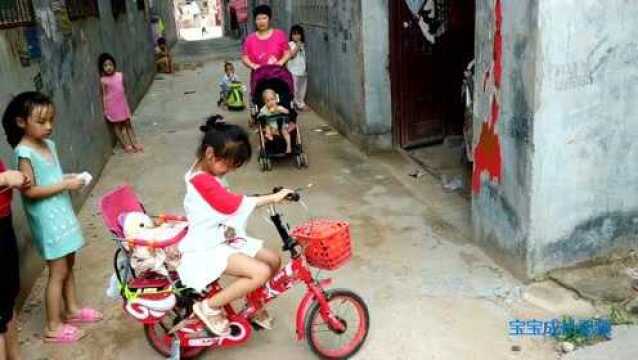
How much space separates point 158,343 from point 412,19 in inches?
193

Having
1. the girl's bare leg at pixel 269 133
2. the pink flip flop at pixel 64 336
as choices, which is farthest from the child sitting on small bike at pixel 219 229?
the girl's bare leg at pixel 269 133

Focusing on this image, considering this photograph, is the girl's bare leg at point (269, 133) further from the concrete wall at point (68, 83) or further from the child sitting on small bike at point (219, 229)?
the child sitting on small bike at point (219, 229)

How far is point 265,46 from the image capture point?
765cm

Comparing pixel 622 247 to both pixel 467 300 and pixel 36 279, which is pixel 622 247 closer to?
pixel 467 300

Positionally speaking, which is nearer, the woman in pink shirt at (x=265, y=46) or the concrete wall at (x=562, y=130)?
the concrete wall at (x=562, y=130)

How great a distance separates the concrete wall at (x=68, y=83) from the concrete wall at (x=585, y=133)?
3.69 m

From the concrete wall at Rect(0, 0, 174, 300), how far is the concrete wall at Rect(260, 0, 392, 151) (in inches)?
125

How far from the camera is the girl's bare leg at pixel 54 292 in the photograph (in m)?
3.87

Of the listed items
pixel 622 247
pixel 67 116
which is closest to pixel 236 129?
pixel 622 247

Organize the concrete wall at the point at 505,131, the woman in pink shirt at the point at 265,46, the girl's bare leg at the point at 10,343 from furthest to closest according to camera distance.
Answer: the woman in pink shirt at the point at 265,46, the concrete wall at the point at 505,131, the girl's bare leg at the point at 10,343

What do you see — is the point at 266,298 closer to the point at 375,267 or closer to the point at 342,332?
the point at 342,332

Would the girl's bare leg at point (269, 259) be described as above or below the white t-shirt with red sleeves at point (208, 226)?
below

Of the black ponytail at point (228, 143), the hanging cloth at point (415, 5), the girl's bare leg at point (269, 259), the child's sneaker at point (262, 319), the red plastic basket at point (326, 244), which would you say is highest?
the hanging cloth at point (415, 5)

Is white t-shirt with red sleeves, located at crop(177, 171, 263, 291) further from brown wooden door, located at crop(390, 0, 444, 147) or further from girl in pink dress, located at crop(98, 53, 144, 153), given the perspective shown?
girl in pink dress, located at crop(98, 53, 144, 153)
